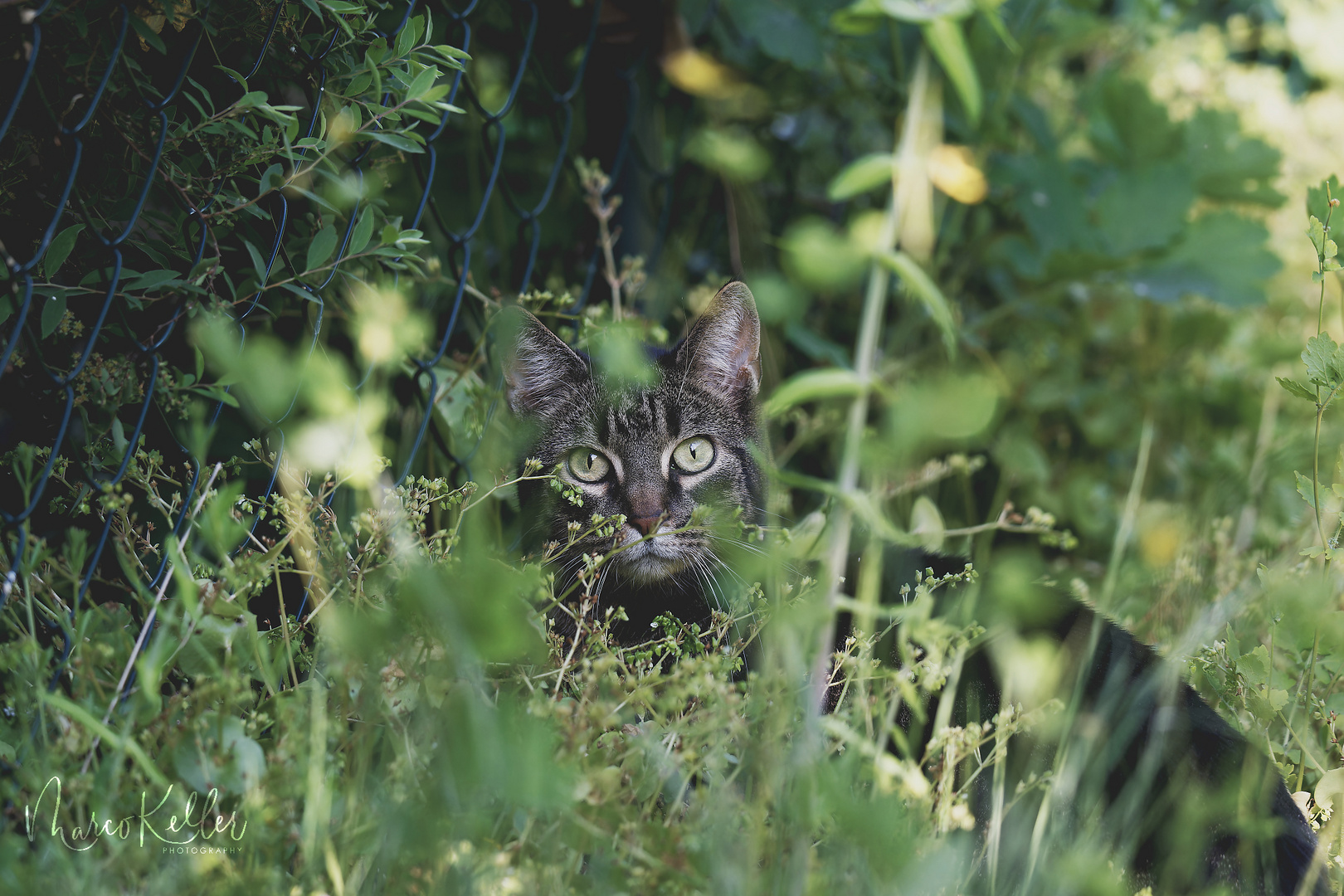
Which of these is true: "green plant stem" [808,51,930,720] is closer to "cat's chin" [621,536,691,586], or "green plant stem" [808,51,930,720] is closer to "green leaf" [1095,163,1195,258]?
"cat's chin" [621,536,691,586]

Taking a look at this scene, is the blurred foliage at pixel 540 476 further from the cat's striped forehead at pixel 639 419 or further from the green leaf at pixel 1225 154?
the cat's striped forehead at pixel 639 419

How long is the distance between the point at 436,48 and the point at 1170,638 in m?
1.68

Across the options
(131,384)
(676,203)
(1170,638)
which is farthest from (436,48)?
(1170,638)

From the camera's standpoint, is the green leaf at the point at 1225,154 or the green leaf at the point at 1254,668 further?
the green leaf at the point at 1225,154

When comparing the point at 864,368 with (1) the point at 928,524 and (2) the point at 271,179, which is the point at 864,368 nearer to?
(1) the point at 928,524

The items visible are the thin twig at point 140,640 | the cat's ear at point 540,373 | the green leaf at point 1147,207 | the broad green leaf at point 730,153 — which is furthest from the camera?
the green leaf at point 1147,207

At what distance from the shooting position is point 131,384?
1339mm

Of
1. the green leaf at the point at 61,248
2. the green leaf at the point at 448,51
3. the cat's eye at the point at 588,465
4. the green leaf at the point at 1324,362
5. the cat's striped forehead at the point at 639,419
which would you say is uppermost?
the green leaf at the point at 448,51

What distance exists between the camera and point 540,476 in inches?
60.3

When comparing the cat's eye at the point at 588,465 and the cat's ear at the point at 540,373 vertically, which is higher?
the cat's ear at the point at 540,373

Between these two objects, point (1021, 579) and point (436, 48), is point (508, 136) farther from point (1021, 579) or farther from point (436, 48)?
point (1021, 579)

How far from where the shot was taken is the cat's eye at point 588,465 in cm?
180

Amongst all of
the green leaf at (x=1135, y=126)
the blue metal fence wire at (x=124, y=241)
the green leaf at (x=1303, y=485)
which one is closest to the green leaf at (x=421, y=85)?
the blue metal fence wire at (x=124, y=241)

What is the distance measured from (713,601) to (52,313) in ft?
3.67
